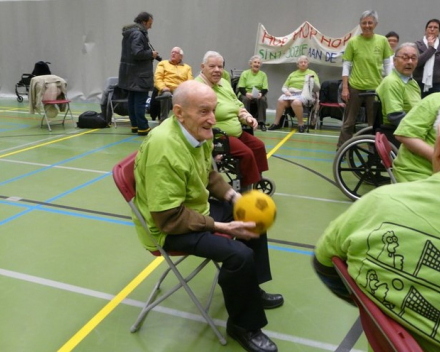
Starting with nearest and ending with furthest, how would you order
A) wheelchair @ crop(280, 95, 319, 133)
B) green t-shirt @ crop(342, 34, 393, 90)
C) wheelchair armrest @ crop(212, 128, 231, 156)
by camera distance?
wheelchair armrest @ crop(212, 128, 231, 156)
green t-shirt @ crop(342, 34, 393, 90)
wheelchair @ crop(280, 95, 319, 133)

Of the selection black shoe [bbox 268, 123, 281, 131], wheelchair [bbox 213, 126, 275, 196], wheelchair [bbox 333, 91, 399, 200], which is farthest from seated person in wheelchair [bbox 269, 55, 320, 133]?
wheelchair [bbox 213, 126, 275, 196]

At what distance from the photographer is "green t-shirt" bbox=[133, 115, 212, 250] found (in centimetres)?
181

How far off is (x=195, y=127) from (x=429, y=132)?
1.40 m

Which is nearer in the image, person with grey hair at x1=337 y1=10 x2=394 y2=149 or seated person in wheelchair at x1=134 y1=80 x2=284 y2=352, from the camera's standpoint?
seated person in wheelchair at x1=134 y1=80 x2=284 y2=352

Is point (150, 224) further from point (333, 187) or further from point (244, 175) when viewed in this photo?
point (333, 187)

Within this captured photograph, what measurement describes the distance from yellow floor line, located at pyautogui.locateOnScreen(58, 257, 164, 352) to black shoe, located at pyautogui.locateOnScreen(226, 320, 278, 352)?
0.73m

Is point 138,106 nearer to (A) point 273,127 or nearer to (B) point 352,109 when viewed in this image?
(A) point 273,127

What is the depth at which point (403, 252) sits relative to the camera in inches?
38.8

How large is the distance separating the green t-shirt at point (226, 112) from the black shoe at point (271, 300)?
1.45 metres

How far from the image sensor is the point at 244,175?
3.35 meters

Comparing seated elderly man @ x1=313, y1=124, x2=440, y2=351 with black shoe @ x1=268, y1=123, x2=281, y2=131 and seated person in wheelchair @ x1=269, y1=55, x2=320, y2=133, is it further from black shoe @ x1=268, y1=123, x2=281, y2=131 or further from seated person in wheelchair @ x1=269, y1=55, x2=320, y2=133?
black shoe @ x1=268, y1=123, x2=281, y2=131

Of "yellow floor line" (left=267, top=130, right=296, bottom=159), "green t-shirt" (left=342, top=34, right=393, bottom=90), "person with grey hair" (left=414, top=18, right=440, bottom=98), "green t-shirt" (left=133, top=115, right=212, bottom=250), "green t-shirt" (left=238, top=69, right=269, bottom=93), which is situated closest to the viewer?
"green t-shirt" (left=133, top=115, right=212, bottom=250)

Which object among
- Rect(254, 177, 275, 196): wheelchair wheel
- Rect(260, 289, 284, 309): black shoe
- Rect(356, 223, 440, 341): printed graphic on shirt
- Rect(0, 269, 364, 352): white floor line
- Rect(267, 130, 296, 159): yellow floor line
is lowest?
Rect(267, 130, 296, 159): yellow floor line

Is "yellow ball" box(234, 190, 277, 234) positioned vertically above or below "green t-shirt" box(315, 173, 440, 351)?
below
